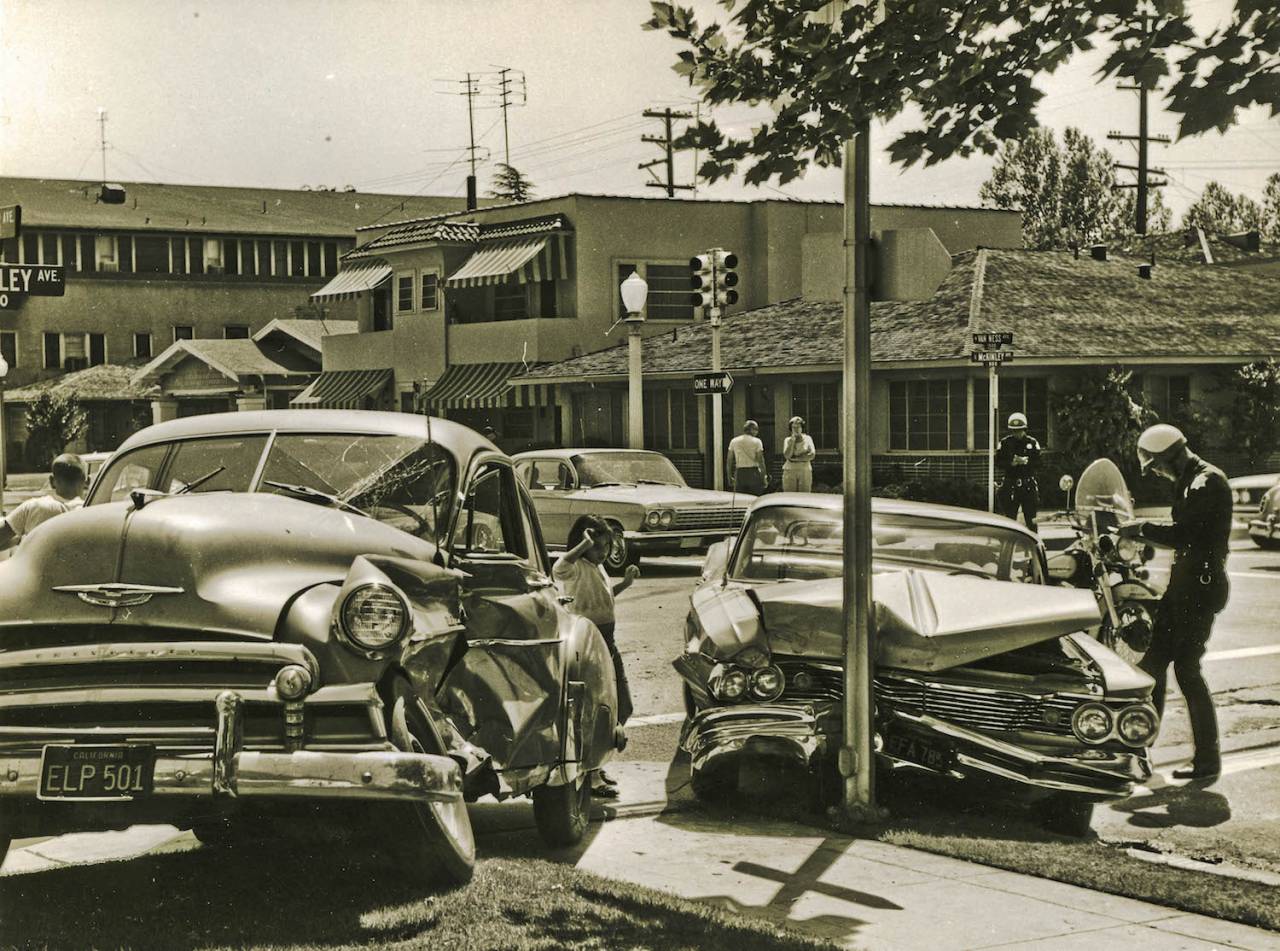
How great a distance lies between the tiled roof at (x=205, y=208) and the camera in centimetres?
6406

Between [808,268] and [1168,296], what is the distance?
100ft

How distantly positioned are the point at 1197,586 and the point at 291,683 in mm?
5626

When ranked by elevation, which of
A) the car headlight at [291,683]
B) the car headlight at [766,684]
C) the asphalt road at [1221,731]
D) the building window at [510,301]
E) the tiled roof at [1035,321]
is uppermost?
the building window at [510,301]

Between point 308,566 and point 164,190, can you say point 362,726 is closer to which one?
point 308,566

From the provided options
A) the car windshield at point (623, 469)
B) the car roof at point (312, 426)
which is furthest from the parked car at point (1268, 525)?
the car roof at point (312, 426)

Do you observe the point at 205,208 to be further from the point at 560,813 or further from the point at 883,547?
the point at 560,813

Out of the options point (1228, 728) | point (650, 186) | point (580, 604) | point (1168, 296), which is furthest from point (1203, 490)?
point (650, 186)

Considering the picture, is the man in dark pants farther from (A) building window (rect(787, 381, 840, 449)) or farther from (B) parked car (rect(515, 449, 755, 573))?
(A) building window (rect(787, 381, 840, 449))

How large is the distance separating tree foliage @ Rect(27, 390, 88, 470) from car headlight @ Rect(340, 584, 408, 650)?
51.2 metres

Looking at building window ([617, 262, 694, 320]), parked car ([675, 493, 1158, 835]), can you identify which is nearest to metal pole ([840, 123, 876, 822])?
parked car ([675, 493, 1158, 835])

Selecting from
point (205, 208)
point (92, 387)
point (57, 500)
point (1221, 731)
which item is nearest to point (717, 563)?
point (1221, 731)

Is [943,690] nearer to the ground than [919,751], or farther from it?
farther from it

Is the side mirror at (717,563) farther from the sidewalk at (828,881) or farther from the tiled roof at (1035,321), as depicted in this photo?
the tiled roof at (1035,321)

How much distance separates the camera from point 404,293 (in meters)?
46.6
